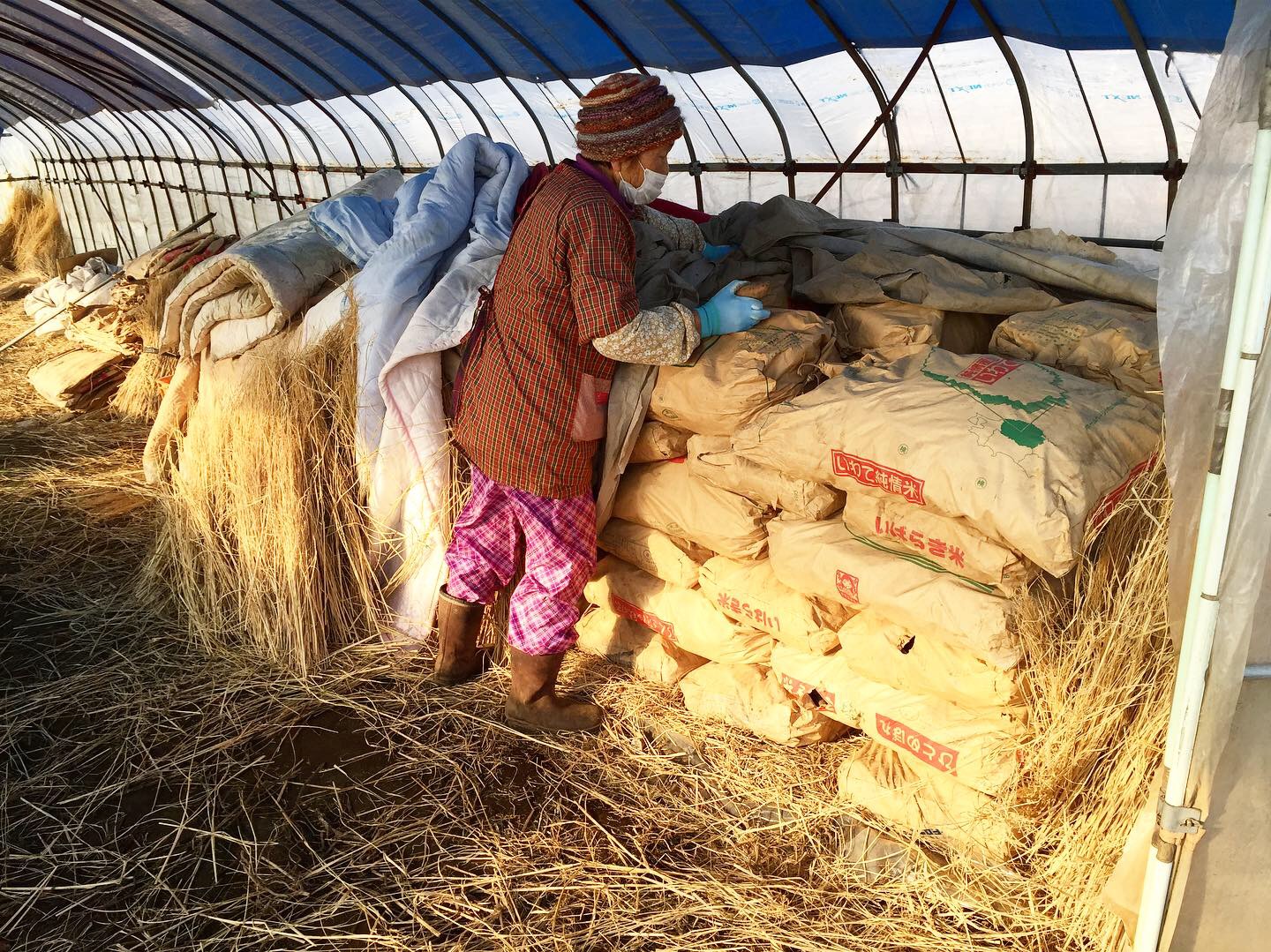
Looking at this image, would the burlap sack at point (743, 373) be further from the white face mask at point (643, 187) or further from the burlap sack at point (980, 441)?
the white face mask at point (643, 187)

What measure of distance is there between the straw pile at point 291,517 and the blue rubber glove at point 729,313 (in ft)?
4.01

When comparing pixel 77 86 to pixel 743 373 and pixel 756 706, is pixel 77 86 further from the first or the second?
pixel 756 706

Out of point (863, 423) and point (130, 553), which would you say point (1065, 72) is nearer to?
point (863, 423)

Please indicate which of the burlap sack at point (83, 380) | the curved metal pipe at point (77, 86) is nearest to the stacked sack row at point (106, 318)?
the burlap sack at point (83, 380)

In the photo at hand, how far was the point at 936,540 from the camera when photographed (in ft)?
6.63

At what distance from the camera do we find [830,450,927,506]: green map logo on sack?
6.53 ft

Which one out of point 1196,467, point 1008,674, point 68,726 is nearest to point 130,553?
point 68,726

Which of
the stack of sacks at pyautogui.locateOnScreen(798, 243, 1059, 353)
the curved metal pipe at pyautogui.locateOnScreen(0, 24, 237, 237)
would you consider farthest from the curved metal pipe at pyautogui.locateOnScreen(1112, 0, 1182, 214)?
the curved metal pipe at pyautogui.locateOnScreen(0, 24, 237, 237)

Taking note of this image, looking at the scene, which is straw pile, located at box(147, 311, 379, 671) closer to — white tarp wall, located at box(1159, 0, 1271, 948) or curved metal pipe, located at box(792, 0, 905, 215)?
white tarp wall, located at box(1159, 0, 1271, 948)

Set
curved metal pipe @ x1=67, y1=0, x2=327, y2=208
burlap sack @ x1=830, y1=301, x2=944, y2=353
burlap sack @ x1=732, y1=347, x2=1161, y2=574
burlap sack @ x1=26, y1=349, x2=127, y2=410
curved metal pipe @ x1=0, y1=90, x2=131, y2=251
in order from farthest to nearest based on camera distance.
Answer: curved metal pipe @ x1=0, y1=90, x2=131, y2=251 < curved metal pipe @ x1=67, y1=0, x2=327, y2=208 < burlap sack @ x1=26, y1=349, x2=127, y2=410 < burlap sack @ x1=830, y1=301, x2=944, y2=353 < burlap sack @ x1=732, y1=347, x2=1161, y2=574

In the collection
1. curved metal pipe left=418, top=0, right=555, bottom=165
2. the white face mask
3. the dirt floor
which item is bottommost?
the dirt floor

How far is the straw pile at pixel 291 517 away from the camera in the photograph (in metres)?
3.00

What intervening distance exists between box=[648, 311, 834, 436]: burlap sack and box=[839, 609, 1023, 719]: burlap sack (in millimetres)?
593

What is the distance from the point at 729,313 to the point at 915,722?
110cm
